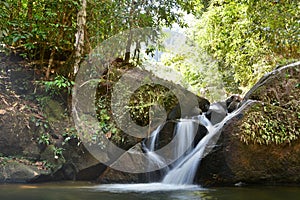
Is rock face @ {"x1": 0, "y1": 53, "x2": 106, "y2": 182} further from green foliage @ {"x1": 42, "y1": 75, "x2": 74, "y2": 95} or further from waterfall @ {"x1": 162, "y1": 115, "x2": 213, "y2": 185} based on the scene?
waterfall @ {"x1": 162, "y1": 115, "x2": 213, "y2": 185}

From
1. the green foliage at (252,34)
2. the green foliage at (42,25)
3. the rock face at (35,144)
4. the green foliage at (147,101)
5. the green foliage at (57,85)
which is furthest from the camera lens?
the green foliage at (147,101)

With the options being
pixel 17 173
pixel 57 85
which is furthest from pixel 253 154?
pixel 17 173

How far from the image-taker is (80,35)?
573cm

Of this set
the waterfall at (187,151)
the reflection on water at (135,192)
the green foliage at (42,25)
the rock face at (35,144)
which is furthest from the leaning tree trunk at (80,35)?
the reflection on water at (135,192)

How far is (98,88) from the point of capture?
6098mm

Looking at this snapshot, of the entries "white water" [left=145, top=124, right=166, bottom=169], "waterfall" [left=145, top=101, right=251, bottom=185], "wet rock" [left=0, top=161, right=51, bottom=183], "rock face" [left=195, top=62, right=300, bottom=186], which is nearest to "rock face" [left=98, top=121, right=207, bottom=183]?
"white water" [left=145, top=124, right=166, bottom=169]

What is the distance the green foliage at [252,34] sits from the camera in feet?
19.1

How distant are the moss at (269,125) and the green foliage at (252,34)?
1208 mm

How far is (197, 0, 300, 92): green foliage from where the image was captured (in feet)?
19.1

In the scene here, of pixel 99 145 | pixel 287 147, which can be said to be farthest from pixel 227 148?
pixel 99 145

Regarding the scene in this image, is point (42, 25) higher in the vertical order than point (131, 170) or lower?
higher

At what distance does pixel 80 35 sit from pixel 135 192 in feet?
10.3

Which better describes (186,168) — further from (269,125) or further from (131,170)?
(269,125)

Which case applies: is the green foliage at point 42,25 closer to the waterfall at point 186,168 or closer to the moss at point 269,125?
the waterfall at point 186,168
